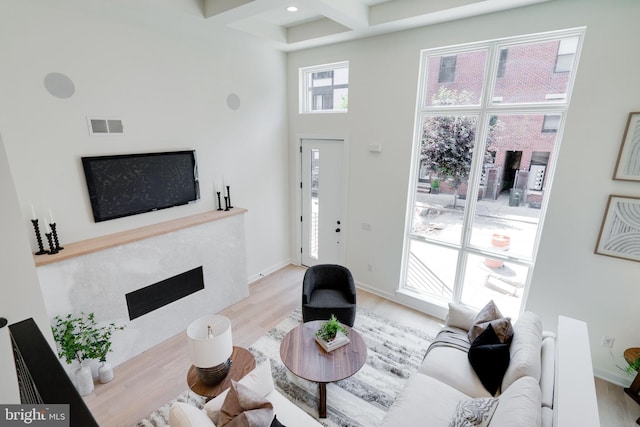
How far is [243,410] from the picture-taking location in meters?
1.84

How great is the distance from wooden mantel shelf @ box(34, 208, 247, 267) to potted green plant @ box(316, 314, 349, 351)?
200 centimetres

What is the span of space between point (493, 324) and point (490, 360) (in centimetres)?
33

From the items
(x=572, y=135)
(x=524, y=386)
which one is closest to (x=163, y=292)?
(x=524, y=386)

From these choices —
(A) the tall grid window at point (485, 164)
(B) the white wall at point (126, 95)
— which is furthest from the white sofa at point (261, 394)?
(A) the tall grid window at point (485, 164)

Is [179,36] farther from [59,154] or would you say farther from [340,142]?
[340,142]

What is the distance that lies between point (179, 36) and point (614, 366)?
226 inches

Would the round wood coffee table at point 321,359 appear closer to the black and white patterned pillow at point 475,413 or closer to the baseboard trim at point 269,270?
the black and white patterned pillow at point 475,413

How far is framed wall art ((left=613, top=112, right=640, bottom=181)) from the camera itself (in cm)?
257

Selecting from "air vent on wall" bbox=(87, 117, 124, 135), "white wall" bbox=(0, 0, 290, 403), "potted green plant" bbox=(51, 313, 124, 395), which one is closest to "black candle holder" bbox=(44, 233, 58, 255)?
"white wall" bbox=(0, 0, 290, 403)

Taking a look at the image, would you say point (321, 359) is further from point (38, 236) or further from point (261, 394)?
point (38, 236)

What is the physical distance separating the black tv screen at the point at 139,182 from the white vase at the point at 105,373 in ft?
4.75

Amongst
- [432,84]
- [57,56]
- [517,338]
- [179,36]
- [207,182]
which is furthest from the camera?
[207,182]

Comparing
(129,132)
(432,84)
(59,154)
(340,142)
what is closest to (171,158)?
(129,132)

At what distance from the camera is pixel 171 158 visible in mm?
3557
